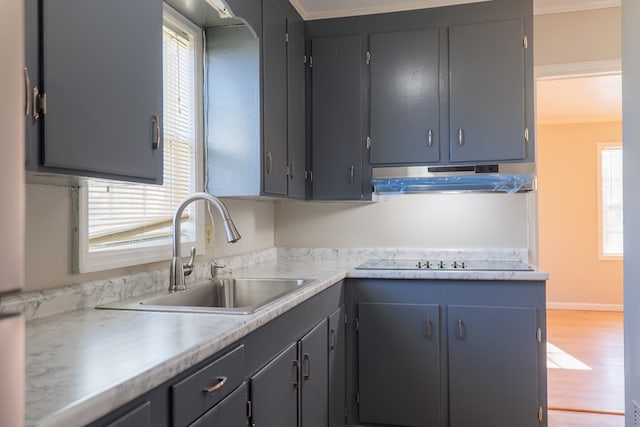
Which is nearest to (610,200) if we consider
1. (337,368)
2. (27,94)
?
(337,368)

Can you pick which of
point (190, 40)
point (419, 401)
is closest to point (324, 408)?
point (419, 401)

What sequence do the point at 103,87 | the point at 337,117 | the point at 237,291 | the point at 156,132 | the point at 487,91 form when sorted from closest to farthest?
the point at 103,87 < the point at 156,132 < the point at 237,291 < the point at 487,91 < the point at 337,117

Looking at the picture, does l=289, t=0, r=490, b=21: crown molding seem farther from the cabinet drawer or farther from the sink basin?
the cabinet drawer

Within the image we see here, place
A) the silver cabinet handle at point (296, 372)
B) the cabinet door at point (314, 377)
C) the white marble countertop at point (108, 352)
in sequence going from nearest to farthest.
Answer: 1. the white marble countertop at point (108, 352)
2. the silver cabinet handle at point (296, 372)
3. the cabinet door at point (314, 377)

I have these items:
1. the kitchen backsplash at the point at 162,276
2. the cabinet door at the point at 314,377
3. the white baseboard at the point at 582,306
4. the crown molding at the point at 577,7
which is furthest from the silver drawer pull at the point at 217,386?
the white baseboard at the point at 582,306

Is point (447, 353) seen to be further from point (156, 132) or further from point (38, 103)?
point (38, 103)

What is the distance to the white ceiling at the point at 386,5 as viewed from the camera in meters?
3.06

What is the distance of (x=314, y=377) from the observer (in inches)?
84.5

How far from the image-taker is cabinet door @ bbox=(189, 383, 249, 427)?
1.19m

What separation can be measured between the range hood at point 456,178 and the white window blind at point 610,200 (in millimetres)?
3911

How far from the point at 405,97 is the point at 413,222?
835 mm

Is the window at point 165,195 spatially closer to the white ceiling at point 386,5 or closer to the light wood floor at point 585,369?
the white ceiling at point 386,5

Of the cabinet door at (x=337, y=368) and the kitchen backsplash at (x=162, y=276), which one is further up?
the kitchen backsplash at (x=162, y=276)

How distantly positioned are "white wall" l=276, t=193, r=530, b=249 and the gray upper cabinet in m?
2.00
